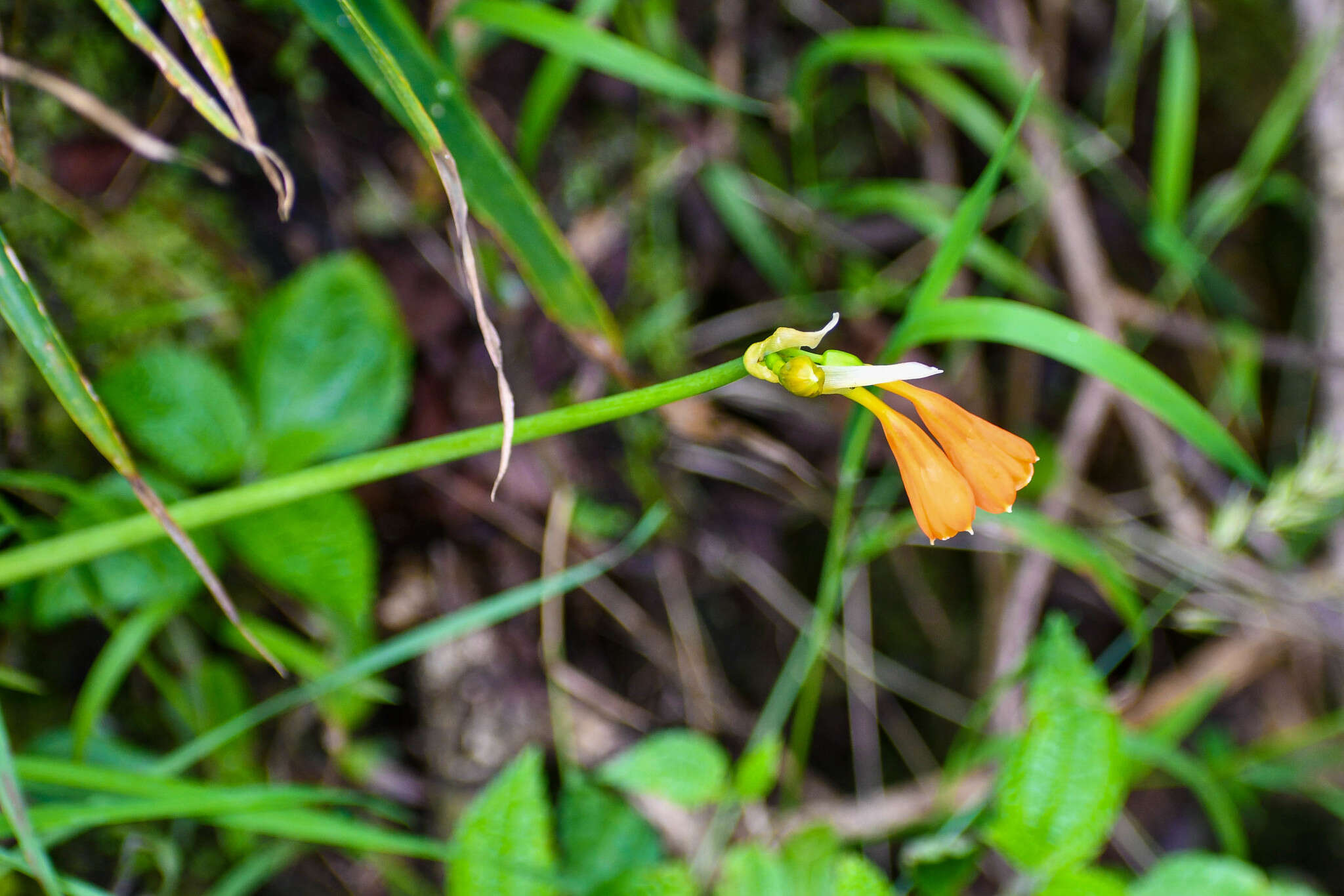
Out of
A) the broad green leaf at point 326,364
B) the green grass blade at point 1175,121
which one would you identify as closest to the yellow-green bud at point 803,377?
the broad green leaf at point 326,364

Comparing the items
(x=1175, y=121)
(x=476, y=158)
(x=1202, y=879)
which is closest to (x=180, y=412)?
(x=476, y=158)

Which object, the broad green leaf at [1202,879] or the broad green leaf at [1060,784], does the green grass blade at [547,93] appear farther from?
the broad green leaf at [1202,879]

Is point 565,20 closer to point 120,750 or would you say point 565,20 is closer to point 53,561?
point 53,561

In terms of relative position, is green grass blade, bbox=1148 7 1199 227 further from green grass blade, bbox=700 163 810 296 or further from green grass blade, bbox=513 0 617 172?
green grass blade, bbox=513 0 617 172

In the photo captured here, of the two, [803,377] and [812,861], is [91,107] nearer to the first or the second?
[803,377]

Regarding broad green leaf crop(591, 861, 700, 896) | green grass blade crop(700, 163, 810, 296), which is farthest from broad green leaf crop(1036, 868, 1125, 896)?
green grass blade crop(700, 163, 810, 296)

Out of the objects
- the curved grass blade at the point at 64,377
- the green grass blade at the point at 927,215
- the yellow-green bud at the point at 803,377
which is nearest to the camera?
the yellow-green bud at the point at 803,377

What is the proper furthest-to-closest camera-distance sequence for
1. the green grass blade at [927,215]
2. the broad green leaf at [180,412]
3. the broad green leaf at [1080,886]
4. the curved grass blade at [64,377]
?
the green grass blade at [927,215] → the broad green leaf at [180,412] → the broad green leaf at [1080,886] → the curved grass blade at [64,377]
